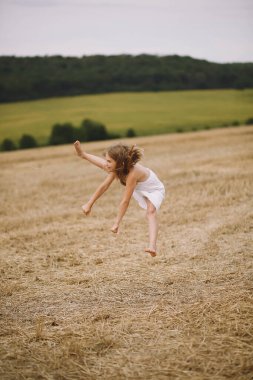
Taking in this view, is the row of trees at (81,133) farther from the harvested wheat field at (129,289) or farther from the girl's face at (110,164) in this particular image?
the girl's face at (110,164)

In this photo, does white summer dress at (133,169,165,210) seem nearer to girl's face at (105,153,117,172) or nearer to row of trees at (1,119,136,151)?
girl's face at (105,153,117,172)

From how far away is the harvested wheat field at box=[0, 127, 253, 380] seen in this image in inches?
135

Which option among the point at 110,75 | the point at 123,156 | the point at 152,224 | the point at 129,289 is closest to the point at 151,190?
the point at 152,224

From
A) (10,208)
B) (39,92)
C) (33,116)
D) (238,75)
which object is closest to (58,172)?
(10,208)

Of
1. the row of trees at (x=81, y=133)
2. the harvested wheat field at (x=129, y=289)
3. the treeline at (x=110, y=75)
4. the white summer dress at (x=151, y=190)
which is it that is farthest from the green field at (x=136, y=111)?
the white summer dress at (x=151, y=190)

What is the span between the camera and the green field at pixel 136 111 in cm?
3703

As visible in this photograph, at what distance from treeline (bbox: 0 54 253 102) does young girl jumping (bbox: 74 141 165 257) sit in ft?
129

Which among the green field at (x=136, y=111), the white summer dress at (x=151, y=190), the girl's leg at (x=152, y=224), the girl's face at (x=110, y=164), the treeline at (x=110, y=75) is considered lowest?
the girl's leg at (x=152, y=224)

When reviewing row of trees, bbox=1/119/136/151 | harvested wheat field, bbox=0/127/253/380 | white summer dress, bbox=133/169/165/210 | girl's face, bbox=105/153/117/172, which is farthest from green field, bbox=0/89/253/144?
girl's face, bbox=105/153/117/172

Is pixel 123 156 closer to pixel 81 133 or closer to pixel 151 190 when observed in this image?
pixel 151 190

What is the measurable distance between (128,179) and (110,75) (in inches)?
1757

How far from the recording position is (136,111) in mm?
44094

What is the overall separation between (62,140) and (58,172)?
58.6 feet

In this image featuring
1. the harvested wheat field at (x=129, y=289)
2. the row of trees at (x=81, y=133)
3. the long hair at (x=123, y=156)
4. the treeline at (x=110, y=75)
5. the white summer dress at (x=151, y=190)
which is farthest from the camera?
the treeline at (x=110, y=75)
